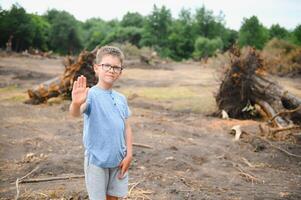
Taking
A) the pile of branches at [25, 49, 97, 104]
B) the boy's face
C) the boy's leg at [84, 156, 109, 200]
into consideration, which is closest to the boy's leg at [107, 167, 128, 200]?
the boy's leg at [84, 156, 109, 200]

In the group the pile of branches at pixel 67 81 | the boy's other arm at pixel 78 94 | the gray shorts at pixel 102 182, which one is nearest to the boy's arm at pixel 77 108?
the boy's other arm at pixel 78 94

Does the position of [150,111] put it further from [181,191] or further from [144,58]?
[144,58]

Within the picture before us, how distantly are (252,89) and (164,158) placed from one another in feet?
17.2

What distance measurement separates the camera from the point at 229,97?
36.5ft

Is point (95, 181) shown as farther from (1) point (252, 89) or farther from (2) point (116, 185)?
(1) point (252, 89)

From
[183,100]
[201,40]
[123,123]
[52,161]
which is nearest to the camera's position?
[123,123]

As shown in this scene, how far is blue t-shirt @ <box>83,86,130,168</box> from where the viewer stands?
9.71 feet

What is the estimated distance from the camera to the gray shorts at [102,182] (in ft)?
9.84

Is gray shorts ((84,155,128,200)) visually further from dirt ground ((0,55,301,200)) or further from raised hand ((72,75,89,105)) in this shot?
dirt ground ((0,55,301,200))

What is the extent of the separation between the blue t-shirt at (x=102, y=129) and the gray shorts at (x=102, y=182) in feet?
0.19

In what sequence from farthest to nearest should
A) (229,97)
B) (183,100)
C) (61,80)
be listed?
(183,100) < (61,80) < (229,97)

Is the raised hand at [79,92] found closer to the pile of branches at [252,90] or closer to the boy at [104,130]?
the boy at [104,130]

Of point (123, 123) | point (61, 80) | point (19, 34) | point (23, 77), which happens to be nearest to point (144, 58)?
point (23, 77)

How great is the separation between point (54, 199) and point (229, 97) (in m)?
7.72
